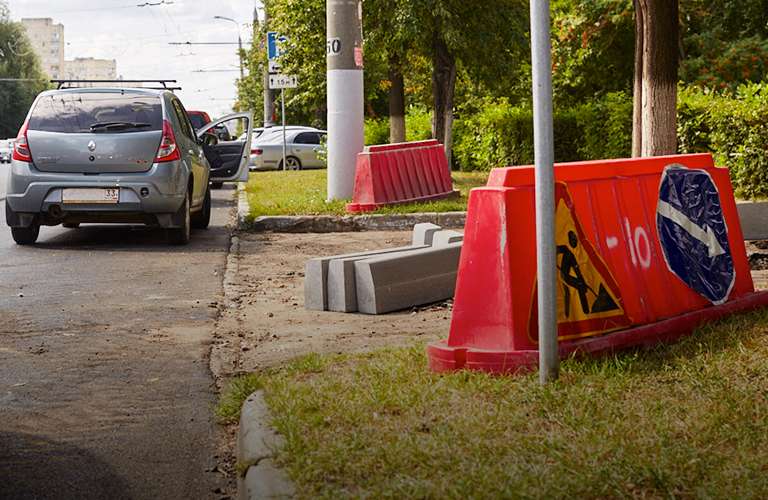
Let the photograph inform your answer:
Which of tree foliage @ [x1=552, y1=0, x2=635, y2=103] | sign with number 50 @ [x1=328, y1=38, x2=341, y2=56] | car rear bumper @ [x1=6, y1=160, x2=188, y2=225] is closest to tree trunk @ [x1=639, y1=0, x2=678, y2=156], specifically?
sign with number 50 @ [x1=328, y1=38, x2=341, y2=56]

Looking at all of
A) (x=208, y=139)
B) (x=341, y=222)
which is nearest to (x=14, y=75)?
(x=208, y=139)

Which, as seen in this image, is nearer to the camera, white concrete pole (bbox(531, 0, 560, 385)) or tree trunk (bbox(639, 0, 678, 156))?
white concrete pole (bbox(531, 0, 560, 385))

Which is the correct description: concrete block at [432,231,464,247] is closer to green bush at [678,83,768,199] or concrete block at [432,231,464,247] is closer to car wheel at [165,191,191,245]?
car wheel at [165,191,191,245]

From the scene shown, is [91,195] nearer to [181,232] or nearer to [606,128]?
[181,232]

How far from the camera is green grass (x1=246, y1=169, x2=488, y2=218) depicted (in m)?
12.8

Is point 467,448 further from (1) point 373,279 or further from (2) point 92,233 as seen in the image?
(2) point 92,233

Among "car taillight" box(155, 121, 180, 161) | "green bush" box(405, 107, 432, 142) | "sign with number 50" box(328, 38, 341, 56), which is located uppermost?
"sign with number 50" box(328, 38, 341, 56)

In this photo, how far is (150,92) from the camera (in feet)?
34.9

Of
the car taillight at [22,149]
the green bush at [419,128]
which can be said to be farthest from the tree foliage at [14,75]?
the car taillight at [22,149]

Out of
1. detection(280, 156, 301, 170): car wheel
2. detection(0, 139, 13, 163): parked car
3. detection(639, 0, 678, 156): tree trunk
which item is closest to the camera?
detection(639, 0, 678, 156): tree trunk

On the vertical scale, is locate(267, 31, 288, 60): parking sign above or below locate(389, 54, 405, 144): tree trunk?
above

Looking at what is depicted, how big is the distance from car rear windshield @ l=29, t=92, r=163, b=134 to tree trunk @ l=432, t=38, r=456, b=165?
31.4 feet

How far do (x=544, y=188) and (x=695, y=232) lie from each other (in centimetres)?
175

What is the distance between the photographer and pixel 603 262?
187 inches
